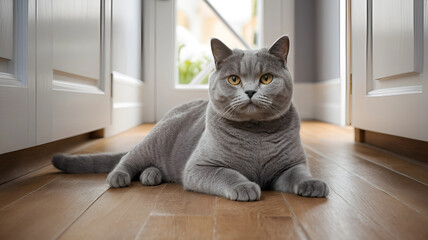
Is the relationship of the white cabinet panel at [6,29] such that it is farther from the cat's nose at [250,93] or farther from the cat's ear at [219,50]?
the cat's nose at [250,93]

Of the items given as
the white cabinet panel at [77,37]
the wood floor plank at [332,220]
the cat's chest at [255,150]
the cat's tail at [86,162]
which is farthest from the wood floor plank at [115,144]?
the wood floor plank at [332,220]

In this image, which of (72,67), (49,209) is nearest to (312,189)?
(49,209)

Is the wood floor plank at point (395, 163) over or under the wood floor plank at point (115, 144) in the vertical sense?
under

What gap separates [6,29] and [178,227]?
0.80 m

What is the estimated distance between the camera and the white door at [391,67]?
1.46m

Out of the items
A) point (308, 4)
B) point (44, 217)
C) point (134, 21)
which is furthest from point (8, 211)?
point (308, 4)

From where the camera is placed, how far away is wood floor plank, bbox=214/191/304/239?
744 millimetres

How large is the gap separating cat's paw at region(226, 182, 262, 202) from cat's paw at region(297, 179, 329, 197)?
134 mm

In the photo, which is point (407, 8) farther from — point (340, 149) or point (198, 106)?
point (198, 106)

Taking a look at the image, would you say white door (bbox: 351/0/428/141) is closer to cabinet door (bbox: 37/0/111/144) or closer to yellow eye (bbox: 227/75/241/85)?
yellow eye (bbox: 227/75/241/85)

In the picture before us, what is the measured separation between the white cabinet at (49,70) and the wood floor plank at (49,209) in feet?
0.63

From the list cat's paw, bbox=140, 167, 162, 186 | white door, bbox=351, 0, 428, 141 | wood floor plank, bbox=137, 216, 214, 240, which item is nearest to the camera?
wood floor plank, bbox=137, 216, 214, 240

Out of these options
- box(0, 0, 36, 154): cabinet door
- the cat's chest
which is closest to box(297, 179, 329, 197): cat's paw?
the cat's chest

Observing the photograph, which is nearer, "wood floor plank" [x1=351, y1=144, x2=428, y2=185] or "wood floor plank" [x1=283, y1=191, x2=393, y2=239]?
"wood floor plank" [x1=283, y1=191, x2=393, y2=239]
